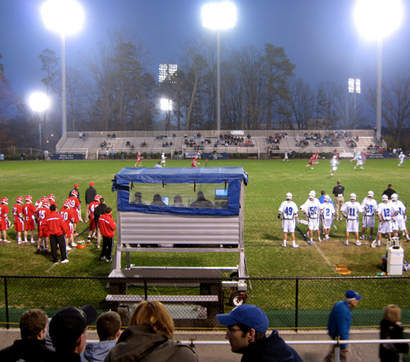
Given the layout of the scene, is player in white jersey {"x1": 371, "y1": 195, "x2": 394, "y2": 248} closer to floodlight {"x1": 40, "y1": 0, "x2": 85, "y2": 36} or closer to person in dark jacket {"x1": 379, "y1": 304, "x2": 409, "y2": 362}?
person in dark jacket {"x1": 379, "y1": 304, "x2": 409, "y2": 362}

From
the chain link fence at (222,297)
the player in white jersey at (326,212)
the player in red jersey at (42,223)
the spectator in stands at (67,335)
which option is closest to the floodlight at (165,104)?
the player in red jersey at (42,223)

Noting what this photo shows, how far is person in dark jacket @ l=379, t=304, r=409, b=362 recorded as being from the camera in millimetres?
4574

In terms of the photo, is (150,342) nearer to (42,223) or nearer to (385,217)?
(42,223)

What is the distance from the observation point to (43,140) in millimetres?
74812

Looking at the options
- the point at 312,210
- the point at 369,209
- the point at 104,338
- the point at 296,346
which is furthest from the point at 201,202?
the point at 369,209

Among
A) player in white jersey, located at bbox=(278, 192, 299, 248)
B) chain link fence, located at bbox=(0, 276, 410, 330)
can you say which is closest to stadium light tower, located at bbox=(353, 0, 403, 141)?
player in white jersey, located at bbox=(278, 192, 299, 248)

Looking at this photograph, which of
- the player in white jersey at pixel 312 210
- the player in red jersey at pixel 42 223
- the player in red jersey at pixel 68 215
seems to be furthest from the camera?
the player in white jersey at pixel 312 210

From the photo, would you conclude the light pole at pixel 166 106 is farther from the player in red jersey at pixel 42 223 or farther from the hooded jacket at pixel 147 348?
the hooded jacket at pixel 147 348

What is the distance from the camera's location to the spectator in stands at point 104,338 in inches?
131

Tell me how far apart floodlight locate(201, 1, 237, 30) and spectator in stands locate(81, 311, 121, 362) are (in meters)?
52.6

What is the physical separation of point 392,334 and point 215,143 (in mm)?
55294

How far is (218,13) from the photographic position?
50906 mm

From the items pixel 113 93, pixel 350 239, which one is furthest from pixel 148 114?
pixel 350 239

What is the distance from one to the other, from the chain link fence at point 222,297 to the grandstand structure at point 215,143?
146 feet
